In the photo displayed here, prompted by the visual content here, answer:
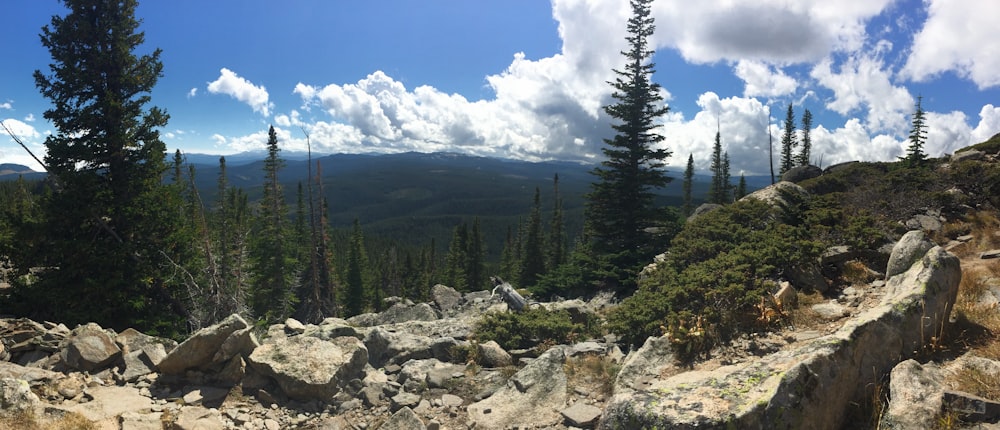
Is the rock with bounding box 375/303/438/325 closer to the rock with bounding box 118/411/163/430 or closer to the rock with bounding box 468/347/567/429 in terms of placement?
the rock with bounding box 468/347/567/429

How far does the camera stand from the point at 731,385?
17.1ft

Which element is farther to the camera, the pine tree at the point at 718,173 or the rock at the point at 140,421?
the pine tree at the point at 718,173

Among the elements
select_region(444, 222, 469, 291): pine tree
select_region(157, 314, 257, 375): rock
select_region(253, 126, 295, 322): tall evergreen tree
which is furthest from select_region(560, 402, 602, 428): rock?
select_region(444, 222, 469, 291): pine tree

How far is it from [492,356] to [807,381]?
6935mm

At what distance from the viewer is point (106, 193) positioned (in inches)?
621

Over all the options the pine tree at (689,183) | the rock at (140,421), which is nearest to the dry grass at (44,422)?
the rock at (140,421)

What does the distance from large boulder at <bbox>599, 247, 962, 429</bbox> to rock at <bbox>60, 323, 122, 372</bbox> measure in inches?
401

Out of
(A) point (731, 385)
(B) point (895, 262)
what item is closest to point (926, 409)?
(A) point (731, 385)

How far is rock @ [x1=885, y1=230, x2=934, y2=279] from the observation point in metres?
7.20

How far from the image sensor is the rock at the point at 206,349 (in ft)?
29.5

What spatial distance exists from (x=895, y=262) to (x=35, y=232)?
23.8 m

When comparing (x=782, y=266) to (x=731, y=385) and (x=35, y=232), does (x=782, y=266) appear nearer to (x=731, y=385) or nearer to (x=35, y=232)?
(x=731, y=385)

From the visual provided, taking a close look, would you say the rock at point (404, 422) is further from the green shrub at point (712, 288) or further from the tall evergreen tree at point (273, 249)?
the tall evergreen tree at point (273, 249)

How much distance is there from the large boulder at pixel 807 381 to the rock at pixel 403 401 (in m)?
4.28
